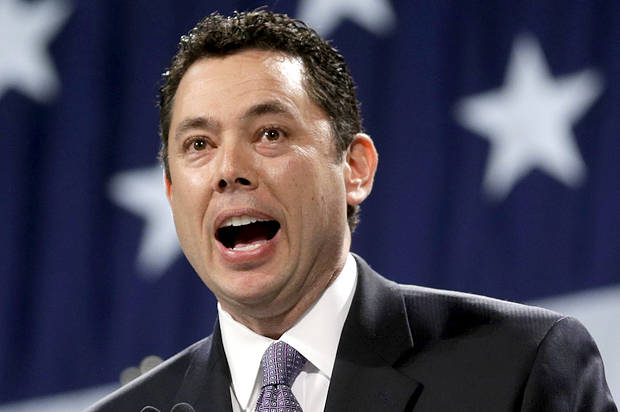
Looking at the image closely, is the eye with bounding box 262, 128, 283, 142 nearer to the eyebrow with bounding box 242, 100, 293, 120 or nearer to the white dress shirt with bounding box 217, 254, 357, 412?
the eyebrow with bounding box 242, 100, 293, 120

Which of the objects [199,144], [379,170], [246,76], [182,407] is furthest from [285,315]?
[379,170]

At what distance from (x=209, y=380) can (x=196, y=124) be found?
0.52m

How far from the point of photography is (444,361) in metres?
1.78

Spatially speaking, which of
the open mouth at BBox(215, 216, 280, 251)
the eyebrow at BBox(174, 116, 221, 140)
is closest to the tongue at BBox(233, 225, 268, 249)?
the open mouth at BBox(215, 216, 280, 251)

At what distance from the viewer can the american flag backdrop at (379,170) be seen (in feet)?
10.4

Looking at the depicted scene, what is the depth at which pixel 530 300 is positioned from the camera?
312 cm

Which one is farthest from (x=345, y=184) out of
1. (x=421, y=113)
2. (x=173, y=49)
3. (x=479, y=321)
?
(x=173, y=49)

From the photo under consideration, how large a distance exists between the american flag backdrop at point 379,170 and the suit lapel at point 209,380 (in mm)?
1217

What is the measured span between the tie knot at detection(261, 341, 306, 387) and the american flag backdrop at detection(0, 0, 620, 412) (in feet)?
4.42

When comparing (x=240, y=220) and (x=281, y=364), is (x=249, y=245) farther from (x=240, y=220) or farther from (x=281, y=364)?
(x=281, y=364)

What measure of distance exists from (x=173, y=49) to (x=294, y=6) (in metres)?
0.45

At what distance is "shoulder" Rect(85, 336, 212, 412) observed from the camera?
199cm

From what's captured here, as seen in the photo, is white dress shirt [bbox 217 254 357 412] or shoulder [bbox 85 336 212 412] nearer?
white dress shirt [bbox 217 254 357 412]

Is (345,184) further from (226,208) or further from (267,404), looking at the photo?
(267,404)
